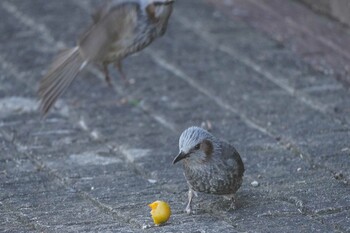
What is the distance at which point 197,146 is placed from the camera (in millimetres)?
5941

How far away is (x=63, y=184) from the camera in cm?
660

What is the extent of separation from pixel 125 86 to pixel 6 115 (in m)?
1.19

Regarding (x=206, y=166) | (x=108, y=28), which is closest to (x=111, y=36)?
(x=108, y=28)

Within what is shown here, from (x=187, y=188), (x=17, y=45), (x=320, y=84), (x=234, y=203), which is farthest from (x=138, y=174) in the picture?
(x=17, y=45)

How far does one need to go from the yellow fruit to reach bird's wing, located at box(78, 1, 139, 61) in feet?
6.95

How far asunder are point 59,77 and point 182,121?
1092 millimetres

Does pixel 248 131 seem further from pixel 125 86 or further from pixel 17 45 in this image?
pixel 17 45

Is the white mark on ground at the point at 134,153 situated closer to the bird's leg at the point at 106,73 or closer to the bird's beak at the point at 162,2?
the bird's leg at the point at 106,73

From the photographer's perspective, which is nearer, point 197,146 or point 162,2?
point 197,146

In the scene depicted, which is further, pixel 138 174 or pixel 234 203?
pixel 138 174

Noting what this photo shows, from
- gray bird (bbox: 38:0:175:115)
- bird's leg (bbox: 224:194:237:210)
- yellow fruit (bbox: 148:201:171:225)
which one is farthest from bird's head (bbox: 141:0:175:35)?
yellow fruit (bbox: 148:201:171:225)

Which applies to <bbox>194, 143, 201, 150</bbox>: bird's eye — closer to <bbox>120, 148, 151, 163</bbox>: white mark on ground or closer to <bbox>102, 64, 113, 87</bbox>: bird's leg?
<bbox>120, 148, 151, 163</bbox>: white mark on ground

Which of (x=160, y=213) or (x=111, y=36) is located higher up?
(x=111, y=36)

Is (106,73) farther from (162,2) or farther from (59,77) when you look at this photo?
(162,2)
